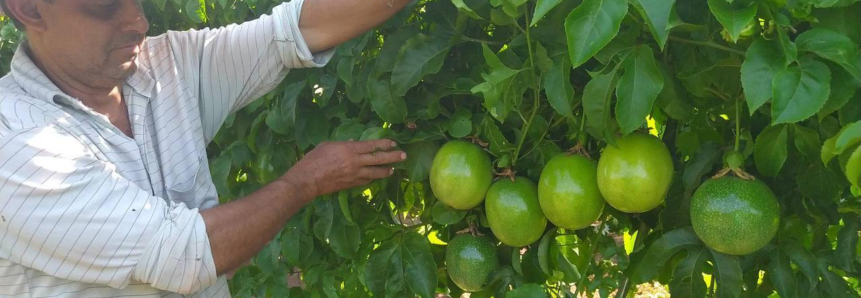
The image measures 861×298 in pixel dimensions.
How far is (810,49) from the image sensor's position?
837mm

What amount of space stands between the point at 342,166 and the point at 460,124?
0.91ft

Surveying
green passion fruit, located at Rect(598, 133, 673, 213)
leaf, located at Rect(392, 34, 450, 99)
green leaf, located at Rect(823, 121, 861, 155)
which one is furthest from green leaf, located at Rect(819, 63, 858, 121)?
leaf, located at Rect(392, 34, 450, 99)

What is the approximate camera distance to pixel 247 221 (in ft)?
4.59

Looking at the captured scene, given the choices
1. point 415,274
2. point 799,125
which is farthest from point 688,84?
point 415,274

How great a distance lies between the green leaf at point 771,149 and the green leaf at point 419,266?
0.71m

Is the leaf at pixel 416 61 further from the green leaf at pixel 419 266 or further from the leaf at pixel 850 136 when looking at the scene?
the leaf at pixel 850 136

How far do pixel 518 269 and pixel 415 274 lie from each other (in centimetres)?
23

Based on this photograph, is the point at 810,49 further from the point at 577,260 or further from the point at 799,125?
the point at 577,260

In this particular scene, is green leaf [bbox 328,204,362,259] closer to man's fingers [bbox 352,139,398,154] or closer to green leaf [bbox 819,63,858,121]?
man's fingers [bbox 352,139,398,154]

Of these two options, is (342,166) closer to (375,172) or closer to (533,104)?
(375,172)

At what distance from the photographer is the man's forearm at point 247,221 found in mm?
1366

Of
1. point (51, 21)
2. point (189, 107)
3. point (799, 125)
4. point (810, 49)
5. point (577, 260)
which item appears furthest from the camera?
point (577, 260)

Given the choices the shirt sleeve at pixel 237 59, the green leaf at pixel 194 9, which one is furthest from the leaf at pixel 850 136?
the green leaf at pixel 194 9

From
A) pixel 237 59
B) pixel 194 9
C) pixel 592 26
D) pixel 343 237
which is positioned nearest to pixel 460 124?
pixel 343 237
